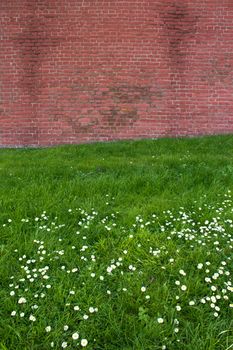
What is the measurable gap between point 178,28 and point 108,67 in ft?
5.99

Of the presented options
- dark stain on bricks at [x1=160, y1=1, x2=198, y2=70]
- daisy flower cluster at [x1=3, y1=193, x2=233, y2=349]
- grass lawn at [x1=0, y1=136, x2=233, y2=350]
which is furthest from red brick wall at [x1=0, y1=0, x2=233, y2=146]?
daisy flower cluster at [x1=3, y1=193, x2=233, y2=349]

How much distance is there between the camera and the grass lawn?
212 centimetres

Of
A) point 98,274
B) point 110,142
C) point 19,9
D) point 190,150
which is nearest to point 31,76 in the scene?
point 19,9

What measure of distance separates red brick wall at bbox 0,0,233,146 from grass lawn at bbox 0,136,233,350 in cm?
315

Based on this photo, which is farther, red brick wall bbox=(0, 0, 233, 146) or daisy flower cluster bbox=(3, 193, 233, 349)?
Result: red brick wall bbox=(0, 0, 233, 146)

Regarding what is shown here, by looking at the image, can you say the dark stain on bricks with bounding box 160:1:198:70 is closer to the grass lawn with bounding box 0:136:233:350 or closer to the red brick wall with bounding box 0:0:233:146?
the red brick wall with bounding box 0:0:233:146

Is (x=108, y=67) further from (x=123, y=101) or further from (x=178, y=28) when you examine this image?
(x=178, y=28)

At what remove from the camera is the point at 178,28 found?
790 cm

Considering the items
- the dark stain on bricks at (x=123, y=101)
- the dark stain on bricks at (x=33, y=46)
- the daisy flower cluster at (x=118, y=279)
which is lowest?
the daisy flower cluster at (x=118, y=279)

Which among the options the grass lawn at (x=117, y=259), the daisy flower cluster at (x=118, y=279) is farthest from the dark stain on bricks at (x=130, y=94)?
the daisy flower cluster at (x=118, y=279)

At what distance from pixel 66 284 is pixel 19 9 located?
7113 mm

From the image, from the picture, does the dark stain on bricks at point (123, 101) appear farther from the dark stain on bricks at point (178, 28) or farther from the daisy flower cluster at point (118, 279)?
the daisy flower cluster at point (118, 279)

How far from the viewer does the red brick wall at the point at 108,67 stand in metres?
7.77

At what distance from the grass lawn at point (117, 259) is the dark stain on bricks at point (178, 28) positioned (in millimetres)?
3919
